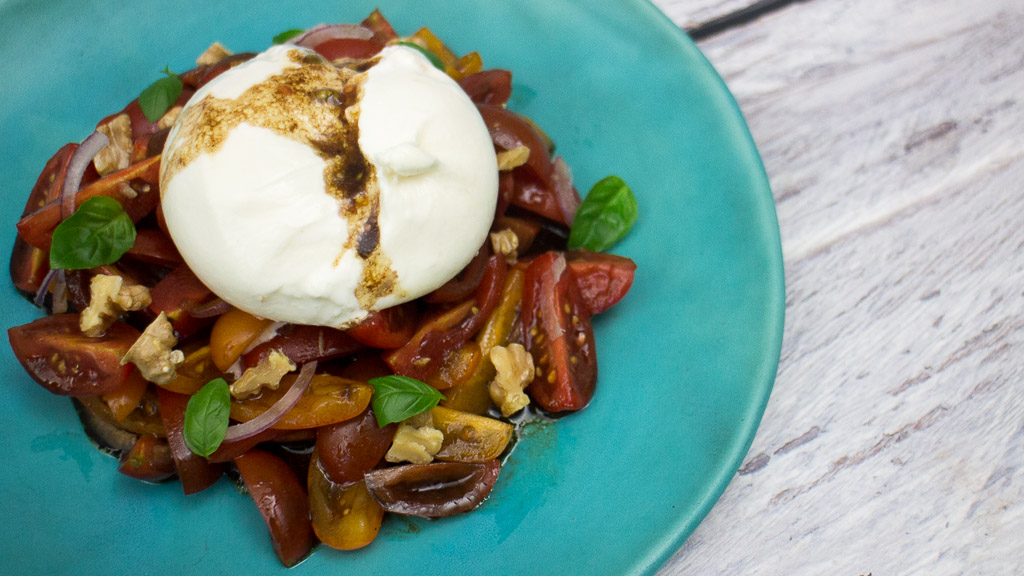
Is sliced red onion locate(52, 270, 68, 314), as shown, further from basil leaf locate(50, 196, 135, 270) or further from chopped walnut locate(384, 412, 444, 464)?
chopped walnut locate(384, 412, 444, 464)

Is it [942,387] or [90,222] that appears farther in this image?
[942,387]

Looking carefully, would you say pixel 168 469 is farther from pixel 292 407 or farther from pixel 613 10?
pixel 613 10

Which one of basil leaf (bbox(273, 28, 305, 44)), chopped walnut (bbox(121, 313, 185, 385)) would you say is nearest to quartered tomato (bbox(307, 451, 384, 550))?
chopped walnut (bbox(121, 313, 185, 385))

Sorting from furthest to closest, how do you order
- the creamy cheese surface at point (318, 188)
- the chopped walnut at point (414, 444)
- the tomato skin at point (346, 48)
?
1. the tomato skin at point (346, 48)
2. the chopped walnut at point (414, 444)
3. the creamy cheese surface at point (318, 188)

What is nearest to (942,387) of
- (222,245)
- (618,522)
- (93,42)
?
(618,522)

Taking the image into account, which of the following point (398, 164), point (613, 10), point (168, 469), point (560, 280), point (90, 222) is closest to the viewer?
point (398, 164)

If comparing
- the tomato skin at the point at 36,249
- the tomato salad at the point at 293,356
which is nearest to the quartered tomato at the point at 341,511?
the tomato salad at the point at 293,356

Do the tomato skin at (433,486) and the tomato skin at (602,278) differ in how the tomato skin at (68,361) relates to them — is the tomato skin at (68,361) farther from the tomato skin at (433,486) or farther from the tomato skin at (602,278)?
the tomato skin at (602,278)
